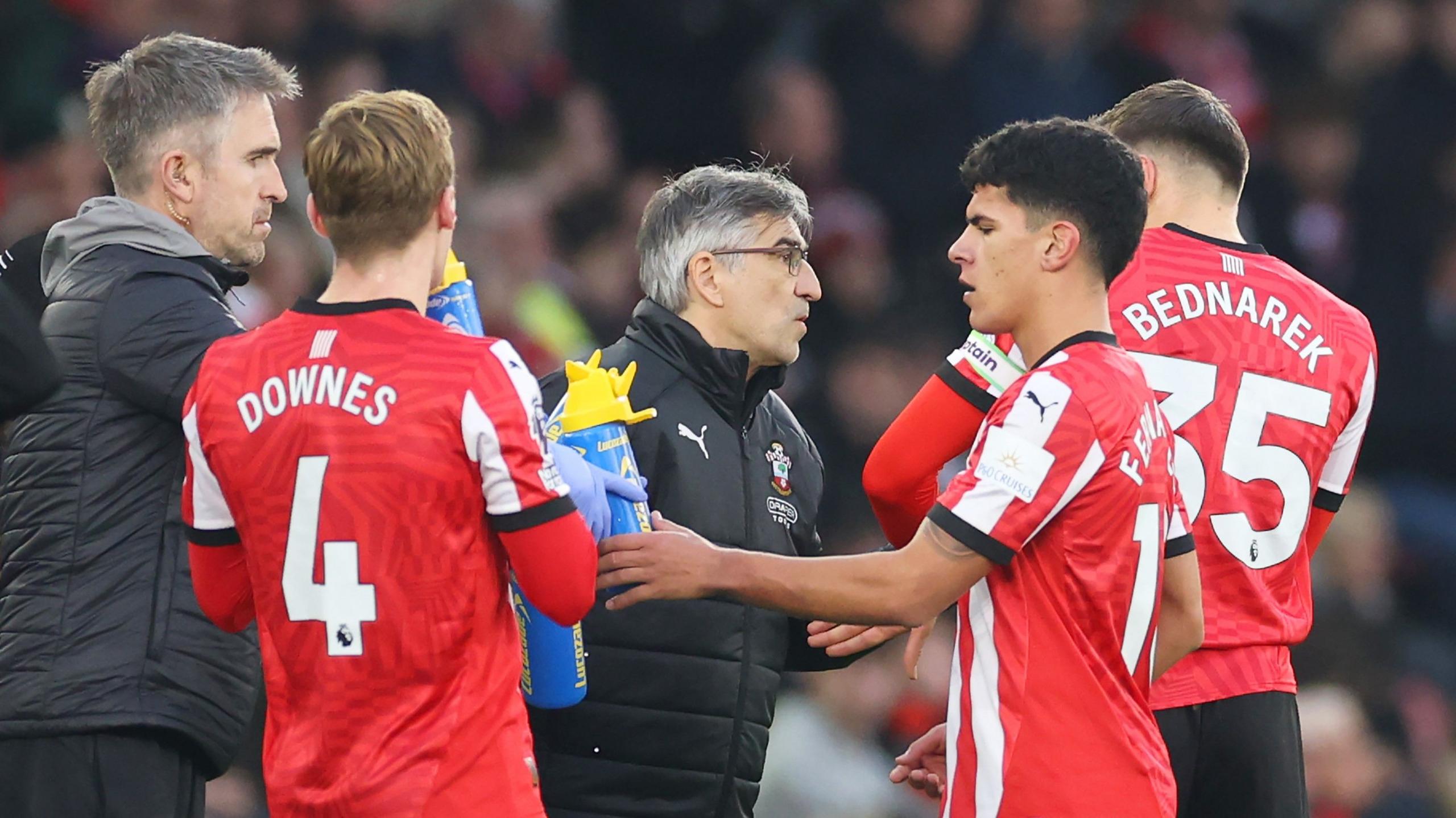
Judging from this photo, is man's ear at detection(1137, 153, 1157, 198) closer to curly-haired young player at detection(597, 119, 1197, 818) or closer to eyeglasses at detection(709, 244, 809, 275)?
curly-haired young player at detection(597, 119, 1197, 818)

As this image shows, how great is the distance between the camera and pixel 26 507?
12.8ft

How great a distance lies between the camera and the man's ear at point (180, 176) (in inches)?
160

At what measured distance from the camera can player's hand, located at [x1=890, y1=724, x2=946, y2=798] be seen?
4.07 meters

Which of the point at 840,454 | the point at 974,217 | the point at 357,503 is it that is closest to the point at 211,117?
the point at 357,503

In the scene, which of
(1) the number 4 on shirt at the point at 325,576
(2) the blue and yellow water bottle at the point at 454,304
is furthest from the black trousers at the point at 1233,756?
(1) the number 4 on shirt at the point at 325,576

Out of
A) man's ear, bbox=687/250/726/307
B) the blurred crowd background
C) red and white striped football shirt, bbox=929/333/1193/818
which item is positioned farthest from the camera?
the blurred crowd background

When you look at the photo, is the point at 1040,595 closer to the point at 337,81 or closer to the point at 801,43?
the point at 337,81

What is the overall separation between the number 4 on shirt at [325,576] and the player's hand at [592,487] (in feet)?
1.44

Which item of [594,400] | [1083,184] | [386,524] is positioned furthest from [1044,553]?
[386,524]

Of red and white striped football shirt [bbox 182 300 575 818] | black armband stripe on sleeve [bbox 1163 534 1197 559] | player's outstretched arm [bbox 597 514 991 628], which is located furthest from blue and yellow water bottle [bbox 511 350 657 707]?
black armband stripe on sleeve [bbox 1163 534 1197 559]

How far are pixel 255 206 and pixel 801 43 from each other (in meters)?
5.72

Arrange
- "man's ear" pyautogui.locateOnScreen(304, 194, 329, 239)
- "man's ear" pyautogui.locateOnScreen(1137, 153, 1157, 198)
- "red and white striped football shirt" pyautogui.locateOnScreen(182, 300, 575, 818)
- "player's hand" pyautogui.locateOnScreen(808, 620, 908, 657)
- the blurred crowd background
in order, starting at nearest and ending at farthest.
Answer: "red and white striped football shirt" pyautogui.locateOnScreen(182, 300, 575, 818) → "man's ear" pyautogui.locateOnScreen(304, 194, 329, 239) → "player's hand" pyautogui.locateOnScreen(808, 620, 908, 657) → "man's ear" pyautogui.locateOnScreen(1137, 153, 1157, 198) → the blurred crowd background

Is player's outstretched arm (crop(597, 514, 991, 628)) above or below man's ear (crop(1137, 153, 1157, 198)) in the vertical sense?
below

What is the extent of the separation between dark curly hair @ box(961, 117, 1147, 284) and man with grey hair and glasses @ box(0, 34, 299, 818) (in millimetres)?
1674
